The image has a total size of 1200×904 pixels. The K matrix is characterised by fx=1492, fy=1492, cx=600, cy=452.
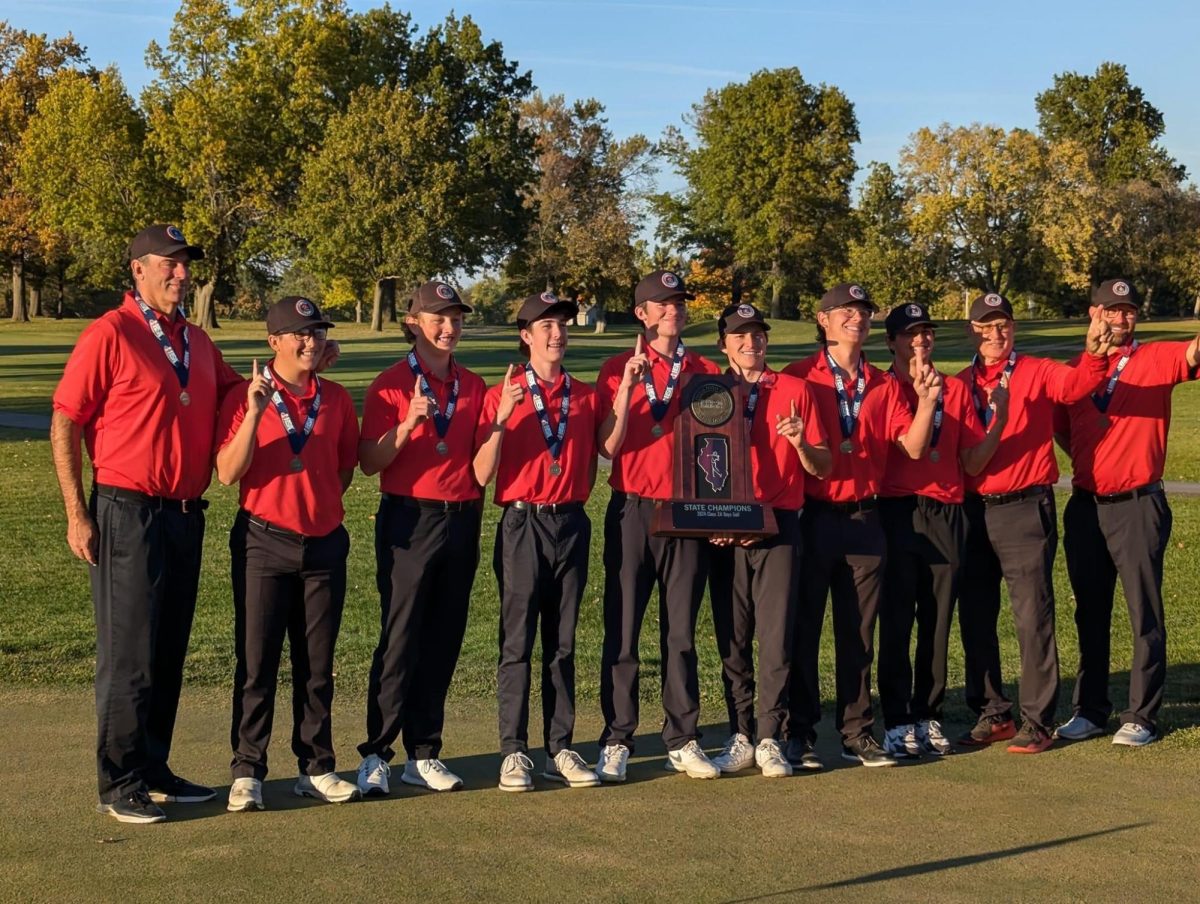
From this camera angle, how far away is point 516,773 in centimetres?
699

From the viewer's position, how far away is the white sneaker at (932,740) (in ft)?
25.9

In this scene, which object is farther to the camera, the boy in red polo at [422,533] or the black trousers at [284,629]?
the boy in red polo at [422,533]

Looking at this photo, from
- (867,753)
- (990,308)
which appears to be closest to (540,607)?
(867,753)

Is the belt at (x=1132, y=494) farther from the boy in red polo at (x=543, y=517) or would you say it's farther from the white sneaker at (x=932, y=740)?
the boy in red polo at (x=543, y=517)

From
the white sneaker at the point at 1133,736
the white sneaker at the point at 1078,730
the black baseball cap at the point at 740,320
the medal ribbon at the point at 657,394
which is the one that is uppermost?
the black baseball cap at the point at 740,320

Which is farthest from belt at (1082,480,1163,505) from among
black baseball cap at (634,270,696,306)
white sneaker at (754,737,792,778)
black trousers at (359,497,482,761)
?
black trousers at (359,497,482,761)

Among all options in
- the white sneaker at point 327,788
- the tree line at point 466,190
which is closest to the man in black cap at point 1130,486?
the white sneaker at point 327,788

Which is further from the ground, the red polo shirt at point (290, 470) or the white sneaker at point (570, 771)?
the red polo shirt at point (290, 470)

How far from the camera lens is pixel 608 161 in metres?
87.3

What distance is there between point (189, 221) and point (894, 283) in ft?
107

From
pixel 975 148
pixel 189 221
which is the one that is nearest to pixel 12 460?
pixel 189 221

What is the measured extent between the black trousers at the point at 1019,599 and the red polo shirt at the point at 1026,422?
0.41 ft

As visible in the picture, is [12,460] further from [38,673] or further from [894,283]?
[894,283]

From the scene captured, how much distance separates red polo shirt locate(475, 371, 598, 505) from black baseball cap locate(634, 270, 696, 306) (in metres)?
0.64
